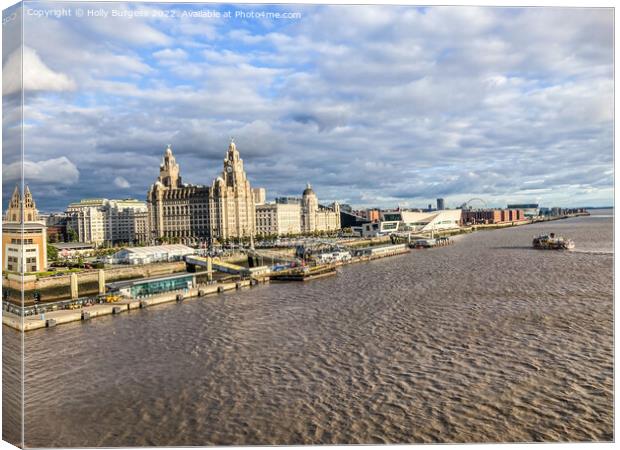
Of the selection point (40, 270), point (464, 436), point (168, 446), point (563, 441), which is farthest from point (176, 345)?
point (563, 441)

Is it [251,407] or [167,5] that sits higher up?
[167,5]

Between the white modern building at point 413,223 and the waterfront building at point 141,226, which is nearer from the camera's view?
the waterfront building at point 141,226

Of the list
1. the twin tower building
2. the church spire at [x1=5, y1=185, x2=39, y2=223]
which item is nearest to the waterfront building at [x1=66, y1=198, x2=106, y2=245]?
the twin tower building

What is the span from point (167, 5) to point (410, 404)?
305 inches

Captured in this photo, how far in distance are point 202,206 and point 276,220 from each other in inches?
411

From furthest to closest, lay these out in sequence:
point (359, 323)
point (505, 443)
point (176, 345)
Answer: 1. point (359, 323)
2. point (176, 345)
3. point (505, 443)

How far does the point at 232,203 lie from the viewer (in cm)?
6575

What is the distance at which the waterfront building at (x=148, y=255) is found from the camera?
34656mm

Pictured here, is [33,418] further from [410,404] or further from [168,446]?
[410,404]

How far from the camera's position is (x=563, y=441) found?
7906 mm

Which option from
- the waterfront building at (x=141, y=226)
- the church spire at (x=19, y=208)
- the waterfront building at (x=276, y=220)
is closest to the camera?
the church spire at (x=19, y=208)

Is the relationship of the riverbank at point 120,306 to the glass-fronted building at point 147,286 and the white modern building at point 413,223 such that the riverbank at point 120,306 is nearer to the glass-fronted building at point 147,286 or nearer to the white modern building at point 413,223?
the glass-fronted building at point 147,286

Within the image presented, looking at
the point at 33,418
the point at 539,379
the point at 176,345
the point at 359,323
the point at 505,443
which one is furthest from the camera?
the point at 359,323


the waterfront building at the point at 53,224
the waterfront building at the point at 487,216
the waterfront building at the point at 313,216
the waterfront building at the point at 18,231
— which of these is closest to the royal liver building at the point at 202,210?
the waterfront building at the point at 313,216
